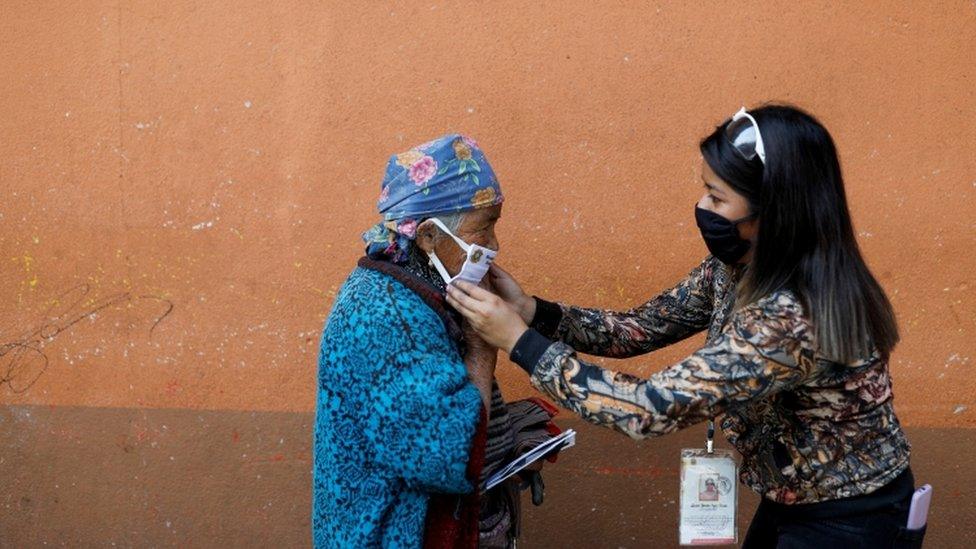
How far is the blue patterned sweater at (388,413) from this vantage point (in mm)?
2199

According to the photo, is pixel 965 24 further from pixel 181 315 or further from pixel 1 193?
pixel 1 193

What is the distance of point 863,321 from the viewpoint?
2223mm

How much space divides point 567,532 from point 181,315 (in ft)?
5.46

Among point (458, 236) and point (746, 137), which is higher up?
point (746, 137)

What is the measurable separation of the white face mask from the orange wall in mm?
1327

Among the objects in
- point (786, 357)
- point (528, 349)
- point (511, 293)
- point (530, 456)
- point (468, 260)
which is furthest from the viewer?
point (511, 293)

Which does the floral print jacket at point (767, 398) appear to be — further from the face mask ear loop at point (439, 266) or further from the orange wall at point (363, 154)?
the orange wall at point (363, 154)

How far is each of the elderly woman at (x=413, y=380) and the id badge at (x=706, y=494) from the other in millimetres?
518

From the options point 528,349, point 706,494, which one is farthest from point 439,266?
point 706,494

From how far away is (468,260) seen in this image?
2.38 meters

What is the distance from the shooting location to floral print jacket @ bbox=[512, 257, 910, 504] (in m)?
2.16

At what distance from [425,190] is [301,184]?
1563 mm

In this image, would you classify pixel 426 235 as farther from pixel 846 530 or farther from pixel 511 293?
pixel 846 530

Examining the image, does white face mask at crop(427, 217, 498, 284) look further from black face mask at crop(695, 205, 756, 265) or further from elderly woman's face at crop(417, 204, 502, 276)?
black face mask at crop(695, 205, 756, 265)
